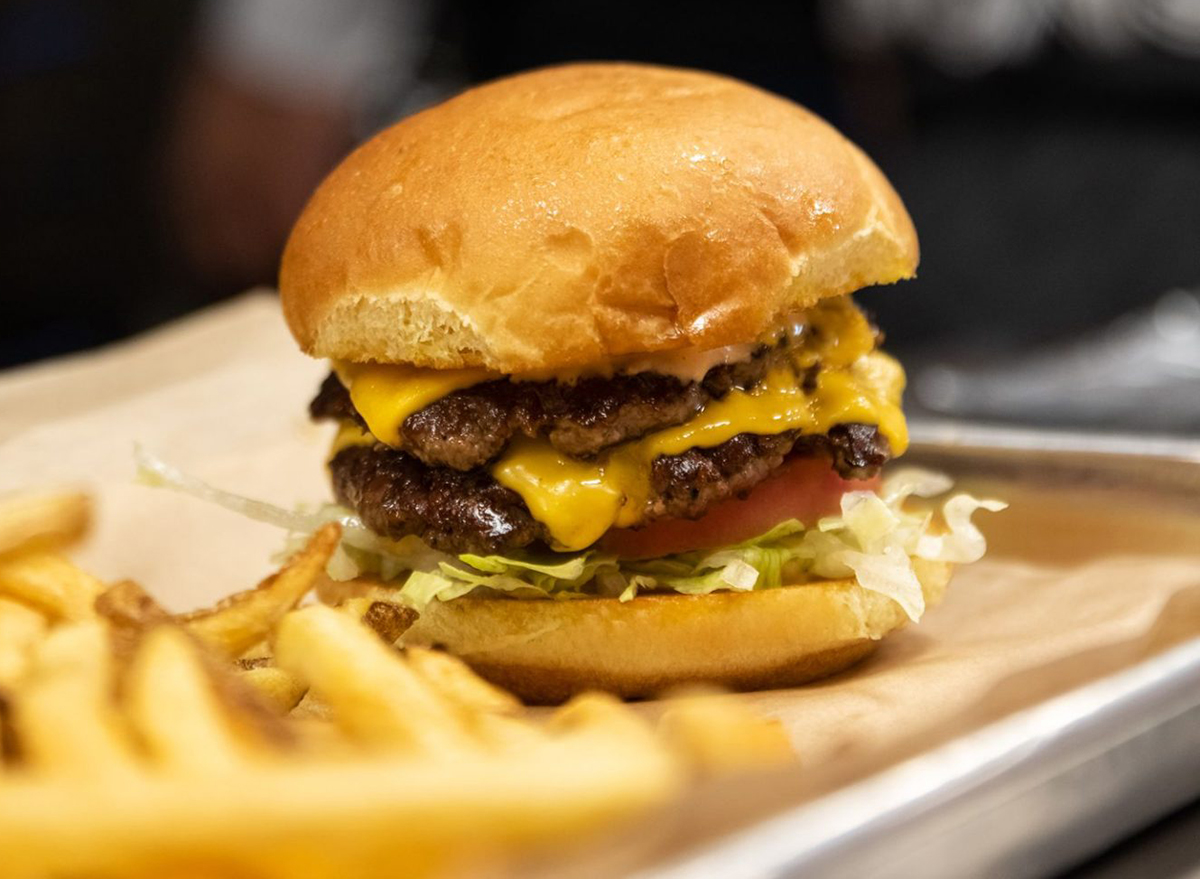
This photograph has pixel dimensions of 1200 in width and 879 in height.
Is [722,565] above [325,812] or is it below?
below

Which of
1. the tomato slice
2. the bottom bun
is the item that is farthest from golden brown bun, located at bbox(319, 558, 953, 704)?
the tomato slice

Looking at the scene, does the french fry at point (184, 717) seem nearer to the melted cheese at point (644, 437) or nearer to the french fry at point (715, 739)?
the french fry at point (715, 739)

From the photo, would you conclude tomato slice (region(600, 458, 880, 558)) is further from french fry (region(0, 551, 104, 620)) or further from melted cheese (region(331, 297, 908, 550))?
french fry (region(0, 551, 104, 620))

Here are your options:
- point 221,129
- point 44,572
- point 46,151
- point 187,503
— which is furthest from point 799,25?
point 44,572

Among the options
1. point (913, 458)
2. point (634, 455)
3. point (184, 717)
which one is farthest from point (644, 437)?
point (913, 458)

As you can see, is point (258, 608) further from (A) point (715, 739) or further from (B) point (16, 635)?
(A) point (715, 739)
